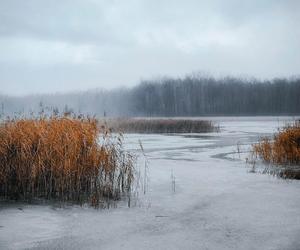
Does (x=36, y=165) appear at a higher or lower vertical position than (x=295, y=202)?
higher

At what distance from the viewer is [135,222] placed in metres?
4.55

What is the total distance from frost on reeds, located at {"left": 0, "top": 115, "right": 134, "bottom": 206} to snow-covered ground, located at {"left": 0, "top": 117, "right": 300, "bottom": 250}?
0.36 metres

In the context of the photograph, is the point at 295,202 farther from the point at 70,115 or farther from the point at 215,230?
the point at 70,115

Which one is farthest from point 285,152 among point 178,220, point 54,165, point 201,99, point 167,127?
point 201,99

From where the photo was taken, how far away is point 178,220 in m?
4.64

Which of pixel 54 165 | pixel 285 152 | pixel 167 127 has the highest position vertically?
pixel 167 127

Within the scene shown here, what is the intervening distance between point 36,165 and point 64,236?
1.70 meters

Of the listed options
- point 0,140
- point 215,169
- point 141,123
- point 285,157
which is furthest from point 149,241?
point 141,123

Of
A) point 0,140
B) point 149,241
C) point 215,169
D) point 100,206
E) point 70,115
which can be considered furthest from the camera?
point 215,169

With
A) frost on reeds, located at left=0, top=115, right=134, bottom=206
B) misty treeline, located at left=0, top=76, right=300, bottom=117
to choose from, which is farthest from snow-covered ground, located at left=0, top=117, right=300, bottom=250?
misty treeline, located at left=0, top=76, right=300, bottom=117

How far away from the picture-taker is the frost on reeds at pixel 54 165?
17.8 feet

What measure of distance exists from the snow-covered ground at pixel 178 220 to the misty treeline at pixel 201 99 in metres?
51.5

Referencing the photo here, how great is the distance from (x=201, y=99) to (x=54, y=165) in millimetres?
62488

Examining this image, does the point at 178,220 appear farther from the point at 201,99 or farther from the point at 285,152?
the point at 201,99
